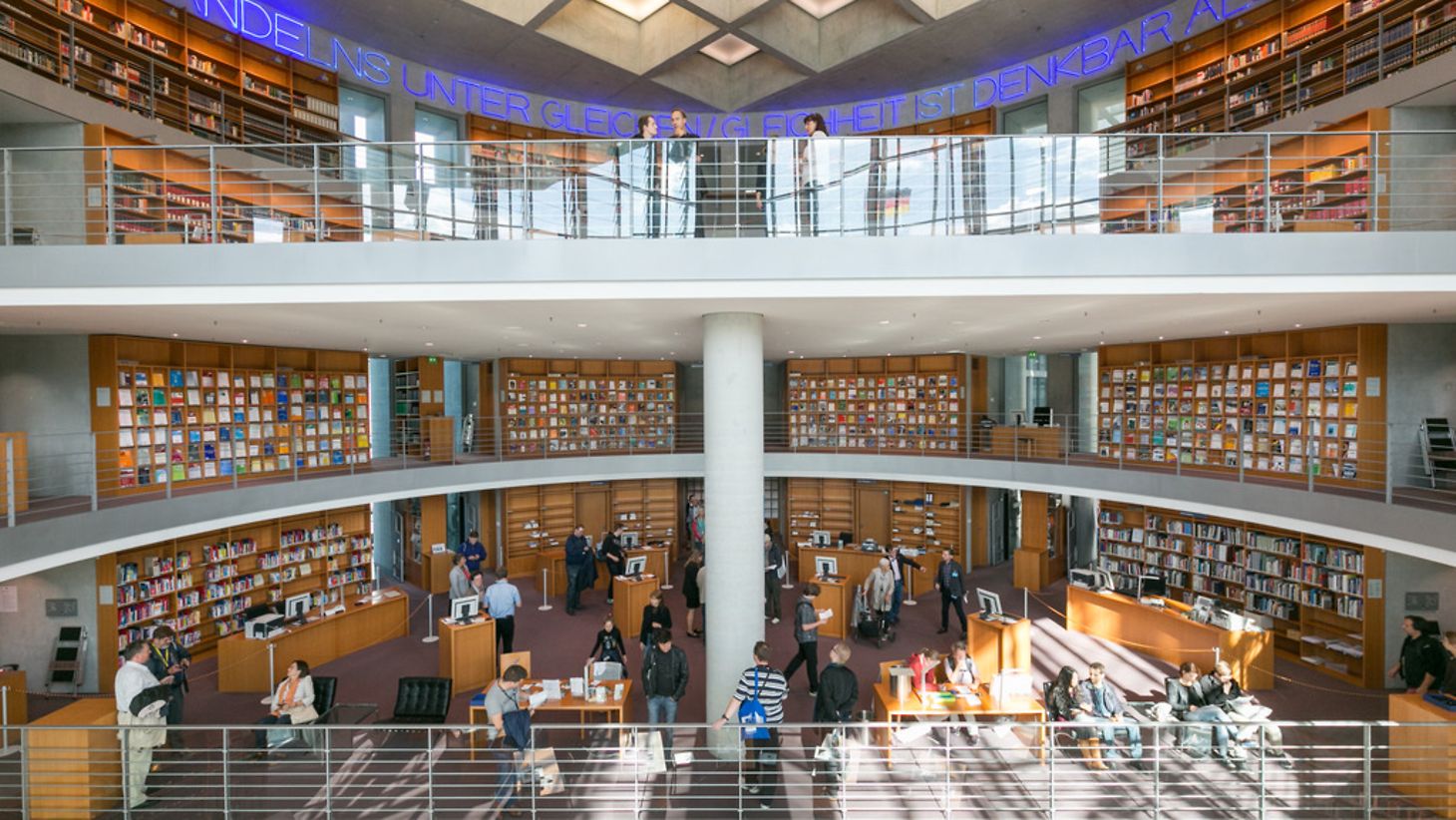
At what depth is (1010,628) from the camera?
27.5 feet

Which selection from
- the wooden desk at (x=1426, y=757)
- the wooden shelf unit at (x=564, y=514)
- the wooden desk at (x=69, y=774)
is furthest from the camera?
the wooden shelf unit at (x=564, y=514)

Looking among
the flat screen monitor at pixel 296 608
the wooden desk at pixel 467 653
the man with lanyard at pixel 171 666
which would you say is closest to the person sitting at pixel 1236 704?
the wooden desk at pixel 467 653

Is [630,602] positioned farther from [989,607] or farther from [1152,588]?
[1152,588]

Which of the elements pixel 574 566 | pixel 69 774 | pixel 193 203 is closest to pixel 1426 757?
pixel 574 566

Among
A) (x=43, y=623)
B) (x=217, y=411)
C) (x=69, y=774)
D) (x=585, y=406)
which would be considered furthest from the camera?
(x=585, y=406)

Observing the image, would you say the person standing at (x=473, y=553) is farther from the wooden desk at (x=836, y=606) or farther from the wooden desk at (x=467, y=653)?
the wooden desk at (x=836, y=606)

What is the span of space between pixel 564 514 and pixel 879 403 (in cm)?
700

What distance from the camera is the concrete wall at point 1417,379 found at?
27.1 ft

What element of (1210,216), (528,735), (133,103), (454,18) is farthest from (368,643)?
(1210,216)

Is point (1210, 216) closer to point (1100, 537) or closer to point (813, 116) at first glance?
point (813, 116)

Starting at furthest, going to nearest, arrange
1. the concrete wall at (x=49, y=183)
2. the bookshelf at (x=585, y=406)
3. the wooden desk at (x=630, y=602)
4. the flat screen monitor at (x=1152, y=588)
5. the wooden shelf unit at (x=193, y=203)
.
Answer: the bookshelf at (x=585, y=406) < the wooden desk at (x=630, y=602) < the flat screen monitor at (x=1152, y=588) < the concrete wall at (x=49, y=183) < the wooden shelf unit at (x=193, y=203)

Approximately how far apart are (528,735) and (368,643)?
565 centimetres

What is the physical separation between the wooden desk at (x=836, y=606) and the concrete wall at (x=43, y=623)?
9.11 meters

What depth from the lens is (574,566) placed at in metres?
11.1
